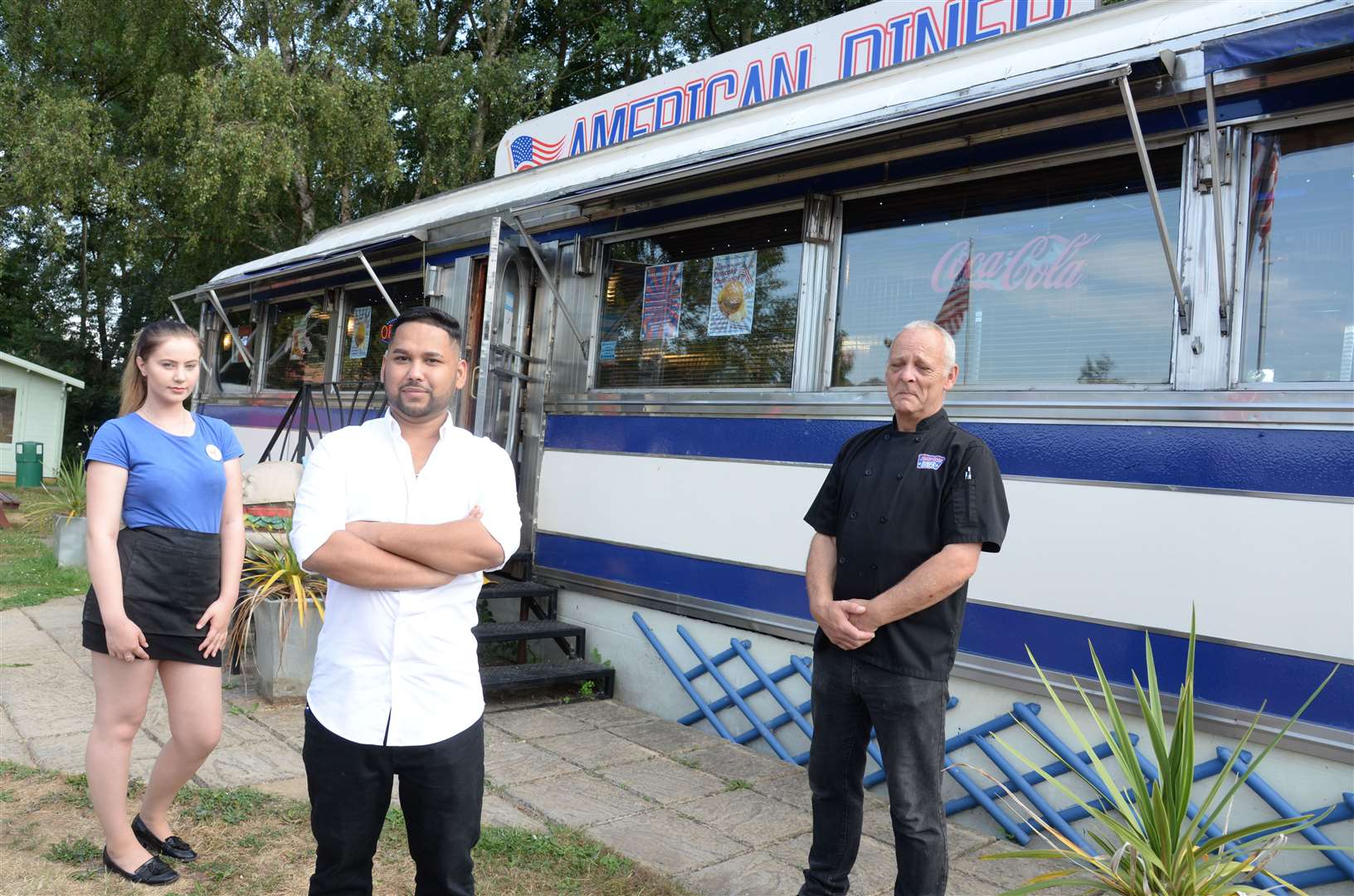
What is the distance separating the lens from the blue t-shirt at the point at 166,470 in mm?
3043

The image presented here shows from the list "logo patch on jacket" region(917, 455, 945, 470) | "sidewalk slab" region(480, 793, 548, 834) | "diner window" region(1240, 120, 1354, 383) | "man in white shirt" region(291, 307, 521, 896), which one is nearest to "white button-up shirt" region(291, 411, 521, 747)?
"man in white shirt" region(291, 307, 521, 896)

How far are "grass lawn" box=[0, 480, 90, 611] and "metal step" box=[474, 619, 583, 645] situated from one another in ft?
10.0

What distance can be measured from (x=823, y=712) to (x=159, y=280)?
86.5 feet

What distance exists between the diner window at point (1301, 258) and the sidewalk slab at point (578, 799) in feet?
8.97

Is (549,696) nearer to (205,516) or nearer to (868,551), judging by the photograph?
(205,516)

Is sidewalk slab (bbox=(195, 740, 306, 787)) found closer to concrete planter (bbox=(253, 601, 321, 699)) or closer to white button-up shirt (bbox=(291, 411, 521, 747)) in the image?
concrete planter (bbox=(253, 601, 321, 699))

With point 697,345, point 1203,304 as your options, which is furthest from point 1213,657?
point 697,345

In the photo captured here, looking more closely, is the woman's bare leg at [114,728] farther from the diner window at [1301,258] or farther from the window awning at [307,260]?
the window awning at [307,260]

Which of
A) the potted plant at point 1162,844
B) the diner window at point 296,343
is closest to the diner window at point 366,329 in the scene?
the diner window at point 296,343

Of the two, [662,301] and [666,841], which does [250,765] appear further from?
[662,301]

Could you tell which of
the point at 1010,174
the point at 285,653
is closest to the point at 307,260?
the point at 285,653

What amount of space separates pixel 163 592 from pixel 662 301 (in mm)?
3216

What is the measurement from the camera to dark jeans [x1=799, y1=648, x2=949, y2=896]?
108 inches

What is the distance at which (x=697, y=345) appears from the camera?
552cm
